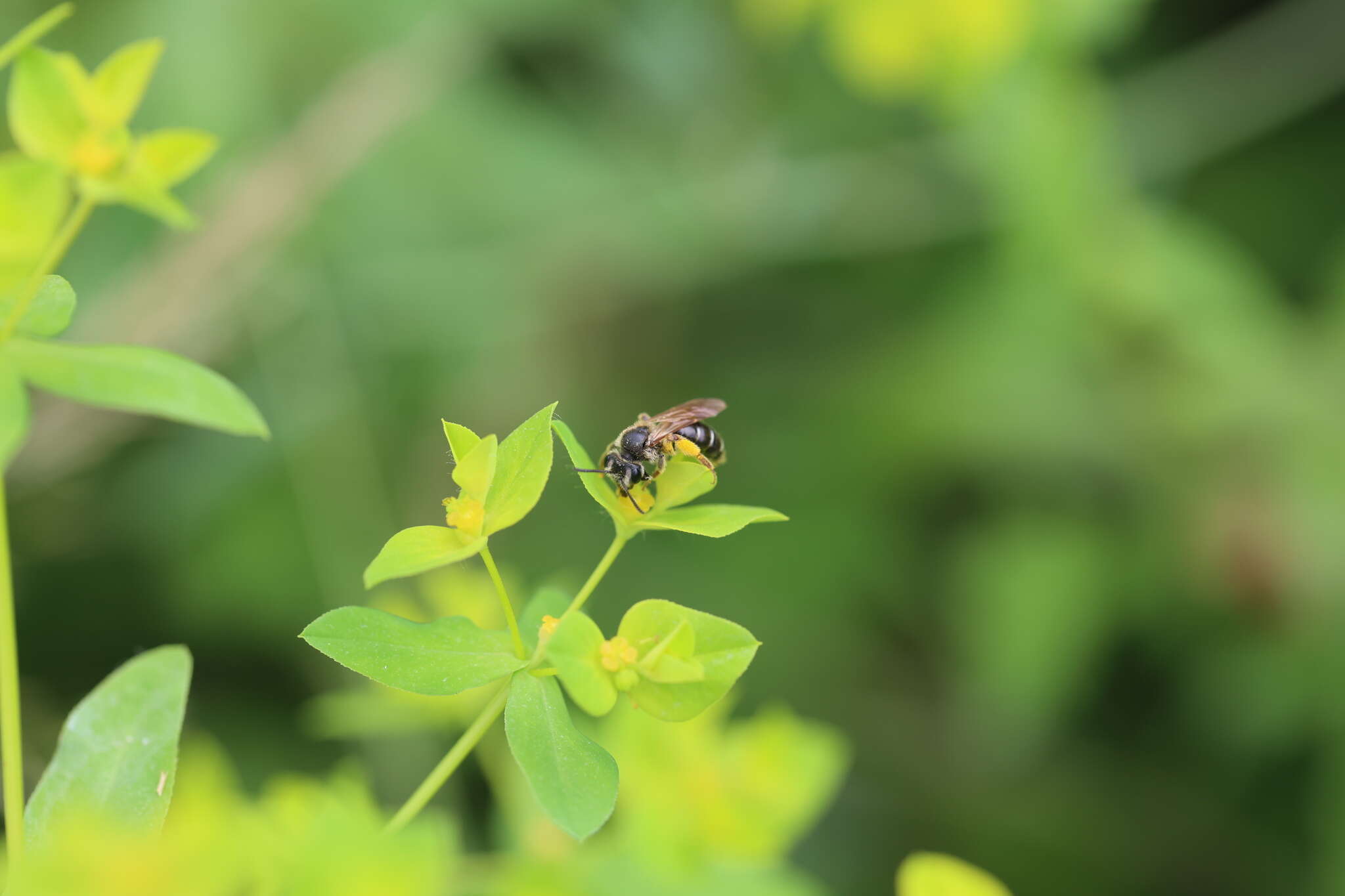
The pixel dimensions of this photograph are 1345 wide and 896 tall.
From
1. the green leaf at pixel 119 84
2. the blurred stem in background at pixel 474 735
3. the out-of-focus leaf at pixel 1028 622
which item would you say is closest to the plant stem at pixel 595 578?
the blurred stem in background at pixel 474 735

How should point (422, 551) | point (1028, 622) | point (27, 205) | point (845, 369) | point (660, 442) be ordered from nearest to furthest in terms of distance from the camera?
1. point (27, 205)
2. point (422, 551)
3. point (660, 442)
4. point (1028, 622)
5. point (845, 369)

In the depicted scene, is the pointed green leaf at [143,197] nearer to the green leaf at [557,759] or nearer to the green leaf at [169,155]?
the green leaf at [169,155]

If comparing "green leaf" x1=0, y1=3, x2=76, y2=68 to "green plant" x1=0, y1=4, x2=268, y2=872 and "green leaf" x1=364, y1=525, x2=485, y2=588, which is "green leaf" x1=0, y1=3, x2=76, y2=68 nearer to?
"green plant" x1=0, y1=4, x2=268, y2=872

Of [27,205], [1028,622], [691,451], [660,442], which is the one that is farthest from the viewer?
[1028,622]

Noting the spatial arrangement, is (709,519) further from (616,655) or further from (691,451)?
(691,451)

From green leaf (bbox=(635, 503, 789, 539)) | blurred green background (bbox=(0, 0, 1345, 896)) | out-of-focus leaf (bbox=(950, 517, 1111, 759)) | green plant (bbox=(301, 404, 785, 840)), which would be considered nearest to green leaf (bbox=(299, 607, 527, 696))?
green plant (bbox=(301, 404, 785, 840))

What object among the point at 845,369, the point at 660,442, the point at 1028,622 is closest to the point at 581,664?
the point at 660,442
